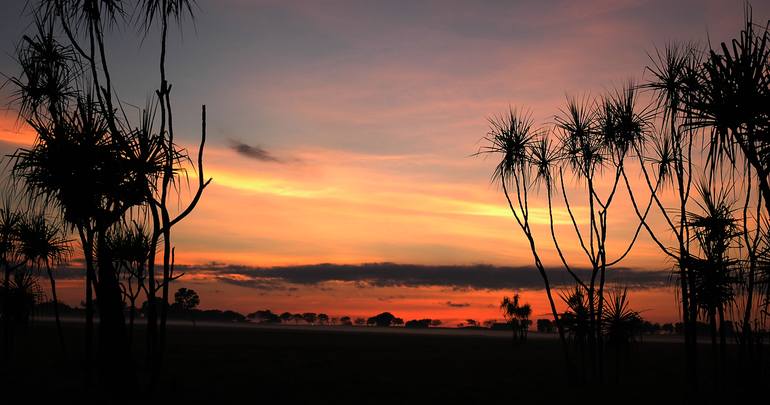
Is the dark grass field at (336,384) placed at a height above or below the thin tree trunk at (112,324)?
below

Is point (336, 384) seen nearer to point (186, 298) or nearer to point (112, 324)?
point (112, 324)

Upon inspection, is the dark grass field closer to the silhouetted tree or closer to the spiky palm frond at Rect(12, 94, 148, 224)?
the spiky palm frond at Rect(12, 94, 148, 224)

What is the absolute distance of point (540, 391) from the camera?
62.6ft

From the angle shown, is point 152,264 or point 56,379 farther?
point 56,379

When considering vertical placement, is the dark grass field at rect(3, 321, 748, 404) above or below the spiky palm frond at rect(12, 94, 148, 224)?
below

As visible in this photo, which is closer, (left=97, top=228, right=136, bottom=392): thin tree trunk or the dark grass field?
(left=97, top=228, right=136, bottom=392): thin tree trunk

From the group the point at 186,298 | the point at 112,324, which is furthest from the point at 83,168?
the point at 186,298

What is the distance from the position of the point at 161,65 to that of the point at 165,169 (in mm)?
2149

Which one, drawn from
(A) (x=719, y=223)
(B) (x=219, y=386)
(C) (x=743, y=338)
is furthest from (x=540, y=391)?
(B) (x=219, y=386)

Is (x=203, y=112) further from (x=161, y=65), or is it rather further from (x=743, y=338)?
(x=743, y=338)

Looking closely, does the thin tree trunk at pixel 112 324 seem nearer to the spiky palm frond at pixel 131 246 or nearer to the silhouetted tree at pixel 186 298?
the spiky palm frond at pixel 131 246

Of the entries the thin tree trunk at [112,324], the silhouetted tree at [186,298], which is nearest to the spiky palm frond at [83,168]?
the thin tree trunk at [112,324]

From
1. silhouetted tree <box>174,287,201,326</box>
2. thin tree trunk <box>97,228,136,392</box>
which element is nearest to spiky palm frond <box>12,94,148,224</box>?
thin tree trunk <box>97,228,136,392</box>

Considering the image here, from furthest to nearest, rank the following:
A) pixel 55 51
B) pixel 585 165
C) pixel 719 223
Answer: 1. pixel 585 165
2. pixel 719 223
3. pixel 55 51
